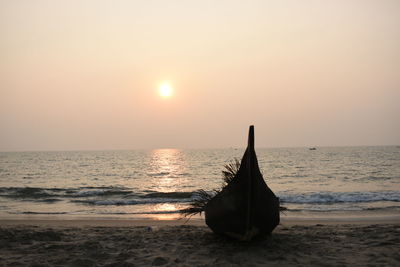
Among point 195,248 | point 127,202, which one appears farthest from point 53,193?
point 195,248

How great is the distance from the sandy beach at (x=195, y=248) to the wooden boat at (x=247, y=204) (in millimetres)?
360

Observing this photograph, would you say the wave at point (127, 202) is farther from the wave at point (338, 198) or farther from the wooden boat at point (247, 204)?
the wooden boat at point (247, 204)

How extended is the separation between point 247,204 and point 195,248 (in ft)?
5.00

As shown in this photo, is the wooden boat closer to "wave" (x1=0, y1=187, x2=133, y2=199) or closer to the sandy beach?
the sandy beach

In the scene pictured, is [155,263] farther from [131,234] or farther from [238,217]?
[131,234]

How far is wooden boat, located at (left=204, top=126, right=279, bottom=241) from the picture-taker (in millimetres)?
6695

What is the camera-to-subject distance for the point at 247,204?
666cm

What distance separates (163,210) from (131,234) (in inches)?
274

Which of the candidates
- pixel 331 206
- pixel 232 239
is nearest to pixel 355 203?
pixel 331 206

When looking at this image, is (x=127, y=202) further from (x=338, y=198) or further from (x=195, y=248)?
(x=195, y=248)

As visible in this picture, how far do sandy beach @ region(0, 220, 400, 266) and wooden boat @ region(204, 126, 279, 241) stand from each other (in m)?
0.36

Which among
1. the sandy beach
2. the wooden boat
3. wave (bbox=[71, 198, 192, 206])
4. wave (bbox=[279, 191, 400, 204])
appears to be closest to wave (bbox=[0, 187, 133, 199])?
wave (bbox=[71, 198, 192, 206])

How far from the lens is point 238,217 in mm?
6785

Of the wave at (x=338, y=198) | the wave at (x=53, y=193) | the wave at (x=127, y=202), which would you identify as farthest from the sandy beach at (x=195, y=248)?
the wave at (x=53, y=193)
